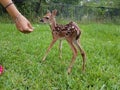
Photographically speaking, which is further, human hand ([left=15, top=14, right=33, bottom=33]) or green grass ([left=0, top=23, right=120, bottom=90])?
green grass ([left=0, top=23, right=120, bottom=90])

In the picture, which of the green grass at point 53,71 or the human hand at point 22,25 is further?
the green grass at point 53,71

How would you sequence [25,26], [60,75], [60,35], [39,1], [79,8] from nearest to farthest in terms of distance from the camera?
[25,26]
[60,75]
[60,35]
[39,1]
[79,8]

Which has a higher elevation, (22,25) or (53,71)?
(22,25)

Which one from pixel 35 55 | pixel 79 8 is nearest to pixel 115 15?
pixel 79 8

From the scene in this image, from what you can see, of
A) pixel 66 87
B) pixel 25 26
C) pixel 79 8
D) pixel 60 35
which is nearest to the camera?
pixel 25 26

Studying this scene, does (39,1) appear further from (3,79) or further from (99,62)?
(3,79)

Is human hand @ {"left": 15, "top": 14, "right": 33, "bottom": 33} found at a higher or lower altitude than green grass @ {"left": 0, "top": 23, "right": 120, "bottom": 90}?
higher

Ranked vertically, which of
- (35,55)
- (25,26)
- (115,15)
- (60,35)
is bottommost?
(115,15)

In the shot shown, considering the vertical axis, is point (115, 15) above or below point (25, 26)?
below

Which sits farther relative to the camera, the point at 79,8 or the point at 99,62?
the point at 79,8

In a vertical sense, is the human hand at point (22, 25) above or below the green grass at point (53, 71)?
above

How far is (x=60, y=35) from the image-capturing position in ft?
15.1

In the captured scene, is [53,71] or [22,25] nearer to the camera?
[22,25]

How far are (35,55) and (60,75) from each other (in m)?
1.63
